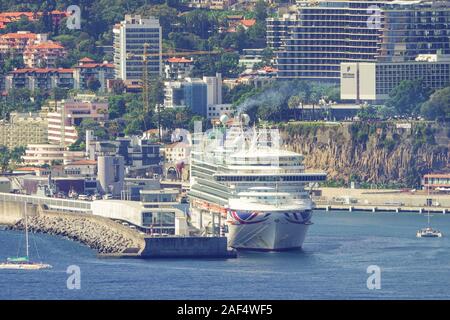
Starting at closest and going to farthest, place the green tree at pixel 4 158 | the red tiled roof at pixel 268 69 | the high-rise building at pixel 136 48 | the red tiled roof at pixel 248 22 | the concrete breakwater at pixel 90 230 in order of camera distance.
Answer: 1. the concrete breakwater at pixel 90 230
2. the green tree at pixel 4 158
3. the red tiled roof at pixel 268 69
4. the high-rise building at pixel 136 48
5. the red tiled roof at pixel 248 22

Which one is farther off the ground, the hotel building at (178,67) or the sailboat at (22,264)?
the hotel building at (178,67)

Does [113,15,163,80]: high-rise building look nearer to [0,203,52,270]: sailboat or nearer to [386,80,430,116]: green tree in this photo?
[386,80,430,116]: green tree

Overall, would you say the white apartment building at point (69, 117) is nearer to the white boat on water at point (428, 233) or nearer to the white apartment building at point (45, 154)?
the white apartment building at point (45, 154)

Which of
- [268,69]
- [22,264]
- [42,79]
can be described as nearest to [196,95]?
[268,69]

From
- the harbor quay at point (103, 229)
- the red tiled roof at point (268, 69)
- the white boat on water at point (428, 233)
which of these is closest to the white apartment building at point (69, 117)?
the red tiled roof at point (268, 69)

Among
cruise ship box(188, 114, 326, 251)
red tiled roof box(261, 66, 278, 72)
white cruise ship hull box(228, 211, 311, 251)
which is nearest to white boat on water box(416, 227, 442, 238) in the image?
cruise ship box(188, 114, 326, 251)

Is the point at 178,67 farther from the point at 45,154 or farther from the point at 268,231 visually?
the point at 268,231
